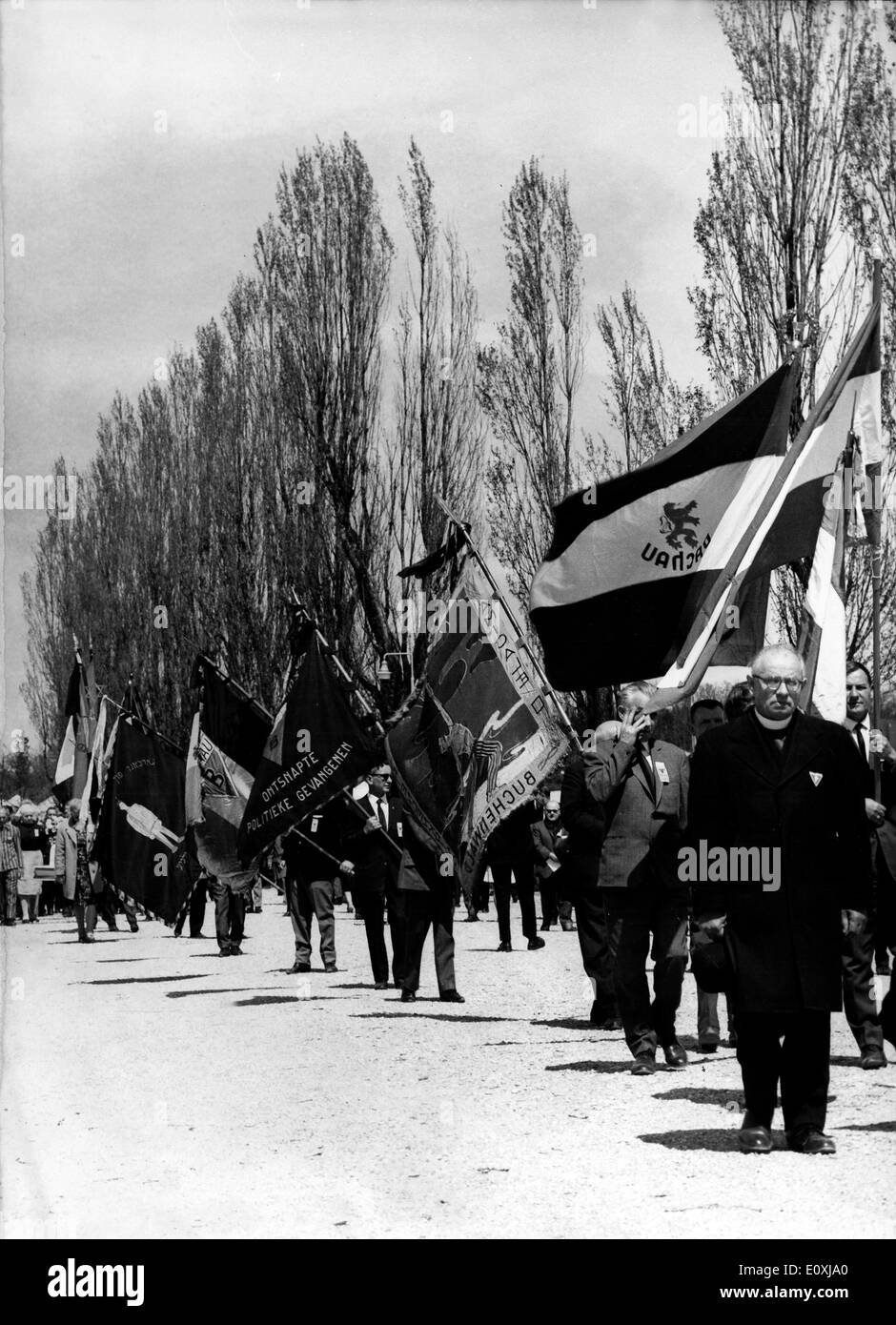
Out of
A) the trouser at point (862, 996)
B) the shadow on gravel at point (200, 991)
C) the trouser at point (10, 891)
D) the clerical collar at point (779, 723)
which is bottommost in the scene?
the trouser at point (10, 891)

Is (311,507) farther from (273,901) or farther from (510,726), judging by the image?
(510,726)

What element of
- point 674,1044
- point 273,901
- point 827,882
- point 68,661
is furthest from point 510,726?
point 68,661

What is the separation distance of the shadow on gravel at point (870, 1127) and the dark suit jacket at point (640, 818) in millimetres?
1990

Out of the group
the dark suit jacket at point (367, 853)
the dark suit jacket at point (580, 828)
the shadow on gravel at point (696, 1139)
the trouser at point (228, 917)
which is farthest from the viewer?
the trouser at point (228, 917)

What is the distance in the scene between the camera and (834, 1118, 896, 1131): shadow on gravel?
7.86m

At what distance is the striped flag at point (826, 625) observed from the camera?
8875 mm

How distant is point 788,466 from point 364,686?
2099 centimetres

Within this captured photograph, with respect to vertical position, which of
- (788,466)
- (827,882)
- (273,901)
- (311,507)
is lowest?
(273,901)

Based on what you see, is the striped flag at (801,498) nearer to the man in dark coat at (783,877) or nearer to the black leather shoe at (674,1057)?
the man in dark coat at (783,877)

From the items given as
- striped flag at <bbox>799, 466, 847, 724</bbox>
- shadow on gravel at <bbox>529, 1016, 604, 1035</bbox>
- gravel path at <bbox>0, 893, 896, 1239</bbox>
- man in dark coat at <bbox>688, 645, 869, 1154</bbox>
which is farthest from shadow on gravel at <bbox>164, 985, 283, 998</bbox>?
man in dark coat at <bbox>688, 645, 869, 1154</bbox>

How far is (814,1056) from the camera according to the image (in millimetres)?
7410

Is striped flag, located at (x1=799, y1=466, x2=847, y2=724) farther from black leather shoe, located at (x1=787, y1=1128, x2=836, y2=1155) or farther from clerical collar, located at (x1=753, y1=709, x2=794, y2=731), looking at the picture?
black leather shoe, located at (x1=787, y1=1128, x2=836, y2=1155)

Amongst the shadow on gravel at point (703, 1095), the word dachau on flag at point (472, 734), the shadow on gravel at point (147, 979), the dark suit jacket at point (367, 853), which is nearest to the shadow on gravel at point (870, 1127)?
the shadow on gravel at point (703, 1095)

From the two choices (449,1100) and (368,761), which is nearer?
(449,1100)
